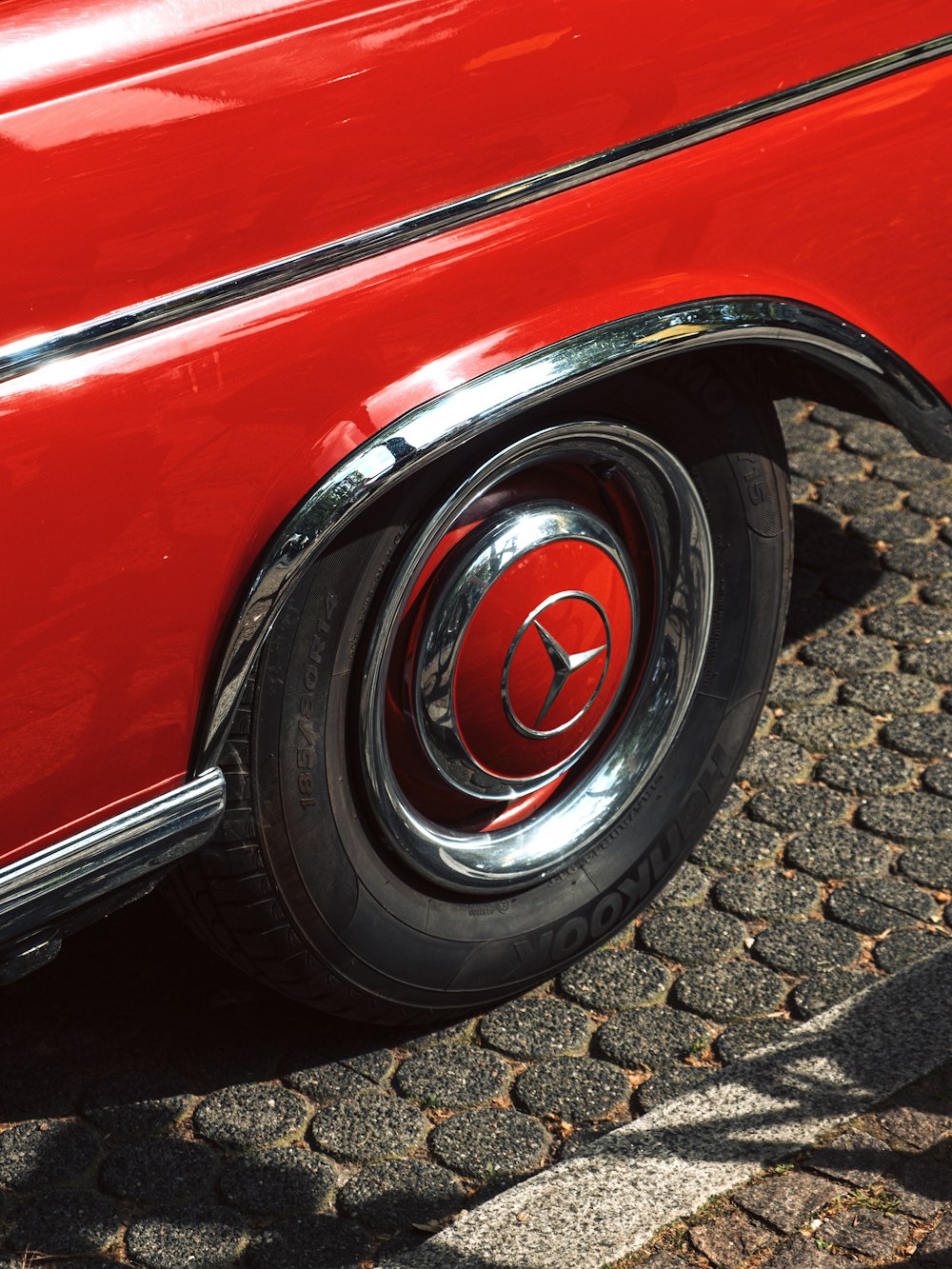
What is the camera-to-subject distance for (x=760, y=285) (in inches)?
85.1

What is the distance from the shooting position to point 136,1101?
2.37 meters

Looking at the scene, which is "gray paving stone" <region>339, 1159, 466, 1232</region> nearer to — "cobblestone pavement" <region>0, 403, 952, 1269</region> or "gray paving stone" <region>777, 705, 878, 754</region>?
"cobblestone pavement" <region>0, 403, 952, 1269</region>

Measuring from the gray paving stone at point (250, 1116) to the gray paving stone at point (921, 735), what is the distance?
4.90 ft

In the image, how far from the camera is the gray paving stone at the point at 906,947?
2.58 metres

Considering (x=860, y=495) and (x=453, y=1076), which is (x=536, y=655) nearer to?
(x=453, y=1076)

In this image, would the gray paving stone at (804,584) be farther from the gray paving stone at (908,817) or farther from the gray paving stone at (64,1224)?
the gray paving stone at (64,1224)

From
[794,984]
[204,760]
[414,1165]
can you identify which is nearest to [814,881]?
[794,984]

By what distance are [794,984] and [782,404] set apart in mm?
2265

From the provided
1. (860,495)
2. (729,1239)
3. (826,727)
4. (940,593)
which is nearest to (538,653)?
(729,1239)

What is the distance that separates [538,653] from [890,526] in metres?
1.83

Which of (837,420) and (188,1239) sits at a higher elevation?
(837,420)

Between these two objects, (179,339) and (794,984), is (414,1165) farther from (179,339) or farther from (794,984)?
(179,339)

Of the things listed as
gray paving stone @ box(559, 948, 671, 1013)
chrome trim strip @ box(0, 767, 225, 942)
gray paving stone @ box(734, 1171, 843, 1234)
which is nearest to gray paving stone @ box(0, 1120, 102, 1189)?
chrome trim strip @ box(0, 767, 225, 942)

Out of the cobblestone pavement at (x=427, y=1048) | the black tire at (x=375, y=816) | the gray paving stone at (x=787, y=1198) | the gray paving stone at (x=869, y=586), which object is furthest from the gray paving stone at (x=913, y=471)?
the gray paving stone at (x=787, y=1198)
